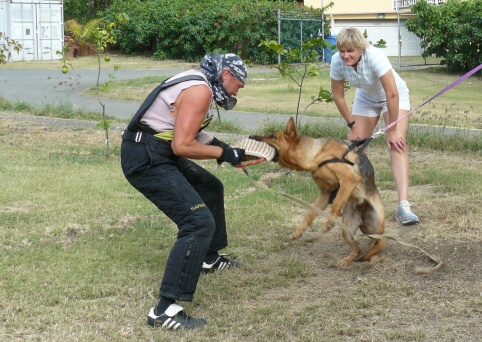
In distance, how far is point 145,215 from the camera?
7301mm

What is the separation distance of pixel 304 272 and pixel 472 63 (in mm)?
19776

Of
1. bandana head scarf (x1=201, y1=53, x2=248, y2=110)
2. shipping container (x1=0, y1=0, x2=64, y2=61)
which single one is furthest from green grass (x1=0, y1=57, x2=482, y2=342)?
shipping container (x1=0, y1=0, x2=64, y2=61)

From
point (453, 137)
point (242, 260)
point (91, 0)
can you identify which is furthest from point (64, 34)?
point (242, 260)

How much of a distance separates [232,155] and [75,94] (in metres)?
15.3

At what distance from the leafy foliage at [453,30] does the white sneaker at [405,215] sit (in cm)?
1711

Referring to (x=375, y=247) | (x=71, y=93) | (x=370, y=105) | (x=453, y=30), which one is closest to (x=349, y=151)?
(x=375, y=247)

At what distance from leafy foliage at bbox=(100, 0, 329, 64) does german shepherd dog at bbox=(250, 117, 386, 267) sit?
2550 cm

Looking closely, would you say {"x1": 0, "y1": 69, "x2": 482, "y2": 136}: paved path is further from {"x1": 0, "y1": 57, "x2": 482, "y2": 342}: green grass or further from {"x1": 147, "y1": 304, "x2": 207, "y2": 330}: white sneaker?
{"x1": 147, "y1": 304, "x2": 207, "y2": 330}: white sneaker

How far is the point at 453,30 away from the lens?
23062 millimetres

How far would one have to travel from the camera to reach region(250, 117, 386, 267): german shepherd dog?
5.42 m

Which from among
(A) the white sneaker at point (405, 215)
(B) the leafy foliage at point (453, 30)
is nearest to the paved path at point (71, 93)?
(A) the white sneaker at point (405, 215)

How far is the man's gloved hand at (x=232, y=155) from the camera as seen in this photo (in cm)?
470

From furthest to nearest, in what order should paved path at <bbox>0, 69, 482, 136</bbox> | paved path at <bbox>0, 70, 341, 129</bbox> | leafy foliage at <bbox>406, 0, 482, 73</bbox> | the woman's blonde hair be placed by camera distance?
leafy foliage at <bbox>406, 0, 482, 73</bbox> → paved path at <bbox>0, 70, 341, 129</bbox> → paved path at <bbox>0, 69, 482, 136</bbox> → the woman's blonde hair

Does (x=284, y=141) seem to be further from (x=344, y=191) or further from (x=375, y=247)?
(x=375, y=247)
